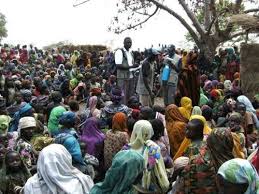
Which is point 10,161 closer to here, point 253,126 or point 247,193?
point 247,193

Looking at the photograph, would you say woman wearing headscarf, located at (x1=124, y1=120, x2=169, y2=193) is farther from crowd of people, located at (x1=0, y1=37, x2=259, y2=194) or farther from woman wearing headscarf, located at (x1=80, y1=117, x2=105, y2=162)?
woman wearing headscarf, located at (x1=80, y1=117, x2=105, y2=162)

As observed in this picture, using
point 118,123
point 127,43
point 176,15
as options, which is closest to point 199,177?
point 118,123

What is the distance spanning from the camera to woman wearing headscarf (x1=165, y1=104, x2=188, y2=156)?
25.1ft

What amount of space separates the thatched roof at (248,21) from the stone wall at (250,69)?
0.51 metres

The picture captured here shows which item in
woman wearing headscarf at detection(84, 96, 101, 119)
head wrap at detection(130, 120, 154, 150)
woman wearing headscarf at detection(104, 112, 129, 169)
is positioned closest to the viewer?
head wrap at detection(130, 120, 154, 150)

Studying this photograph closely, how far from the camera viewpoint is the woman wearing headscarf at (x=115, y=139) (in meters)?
7.11

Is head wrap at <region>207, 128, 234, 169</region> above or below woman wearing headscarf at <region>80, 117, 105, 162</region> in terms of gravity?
above

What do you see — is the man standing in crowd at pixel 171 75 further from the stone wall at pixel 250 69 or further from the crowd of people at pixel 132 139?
the stone wall at pixel 250 69

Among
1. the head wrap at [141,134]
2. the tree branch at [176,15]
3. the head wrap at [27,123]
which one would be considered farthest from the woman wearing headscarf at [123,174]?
the tree branch at [176,15]

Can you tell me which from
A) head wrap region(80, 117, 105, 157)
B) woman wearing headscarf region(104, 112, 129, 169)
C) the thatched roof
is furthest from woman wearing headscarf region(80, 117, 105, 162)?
the thatched roof

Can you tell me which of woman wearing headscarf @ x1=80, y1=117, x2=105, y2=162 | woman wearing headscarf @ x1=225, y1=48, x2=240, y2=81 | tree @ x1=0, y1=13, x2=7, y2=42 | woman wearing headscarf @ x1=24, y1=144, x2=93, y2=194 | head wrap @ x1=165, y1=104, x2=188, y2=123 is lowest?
tree @ x1=0, y1=13, x2=7, y2=42

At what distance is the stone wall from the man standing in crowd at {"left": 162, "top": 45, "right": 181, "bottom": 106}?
1.55 m

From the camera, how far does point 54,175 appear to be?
4.73m

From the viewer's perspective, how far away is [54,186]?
4.77 meters
